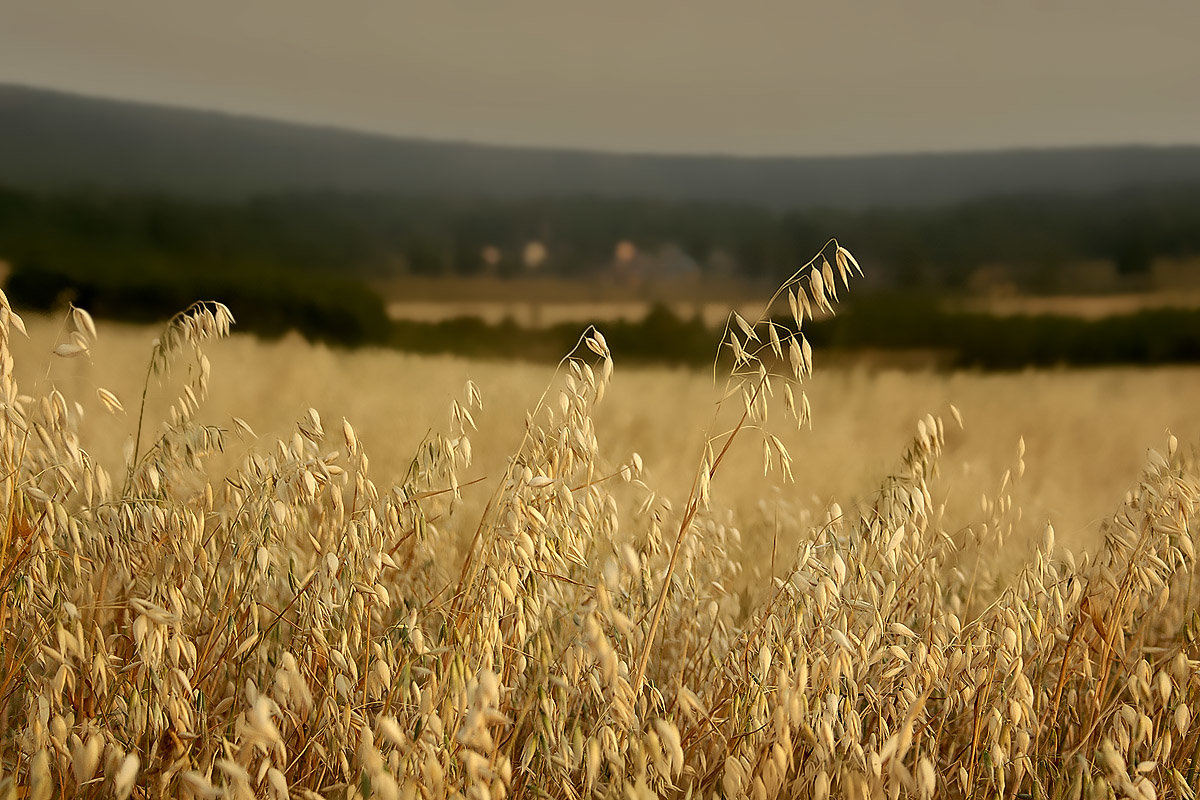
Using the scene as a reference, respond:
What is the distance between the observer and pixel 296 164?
7.84ft

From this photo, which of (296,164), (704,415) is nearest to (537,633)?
(704,415)

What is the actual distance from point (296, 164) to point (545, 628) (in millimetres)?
1824

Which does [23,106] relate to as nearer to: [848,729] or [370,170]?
[370,170]

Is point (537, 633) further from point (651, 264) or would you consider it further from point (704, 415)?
point (651, 264)

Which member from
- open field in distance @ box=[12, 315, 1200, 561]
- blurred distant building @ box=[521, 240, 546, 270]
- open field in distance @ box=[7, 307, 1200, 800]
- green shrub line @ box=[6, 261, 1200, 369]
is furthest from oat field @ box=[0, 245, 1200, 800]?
blurred distant building @ box=[521, 240, 546, 270]

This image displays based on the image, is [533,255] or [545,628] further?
[533,255]

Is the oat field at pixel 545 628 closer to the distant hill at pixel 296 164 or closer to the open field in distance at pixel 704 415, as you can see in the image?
the open field in distance at pixel 704 415

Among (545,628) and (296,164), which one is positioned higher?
(296,164)

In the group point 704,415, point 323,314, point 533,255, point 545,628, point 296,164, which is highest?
point 296,164

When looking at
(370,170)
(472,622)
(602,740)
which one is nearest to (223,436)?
(472,622)

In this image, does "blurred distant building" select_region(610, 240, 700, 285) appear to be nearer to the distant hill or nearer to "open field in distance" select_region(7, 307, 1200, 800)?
the distant hill

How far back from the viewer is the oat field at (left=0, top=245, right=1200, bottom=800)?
89cm

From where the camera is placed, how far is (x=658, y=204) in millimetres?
2537

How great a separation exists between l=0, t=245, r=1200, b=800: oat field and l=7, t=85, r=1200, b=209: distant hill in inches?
40.3
